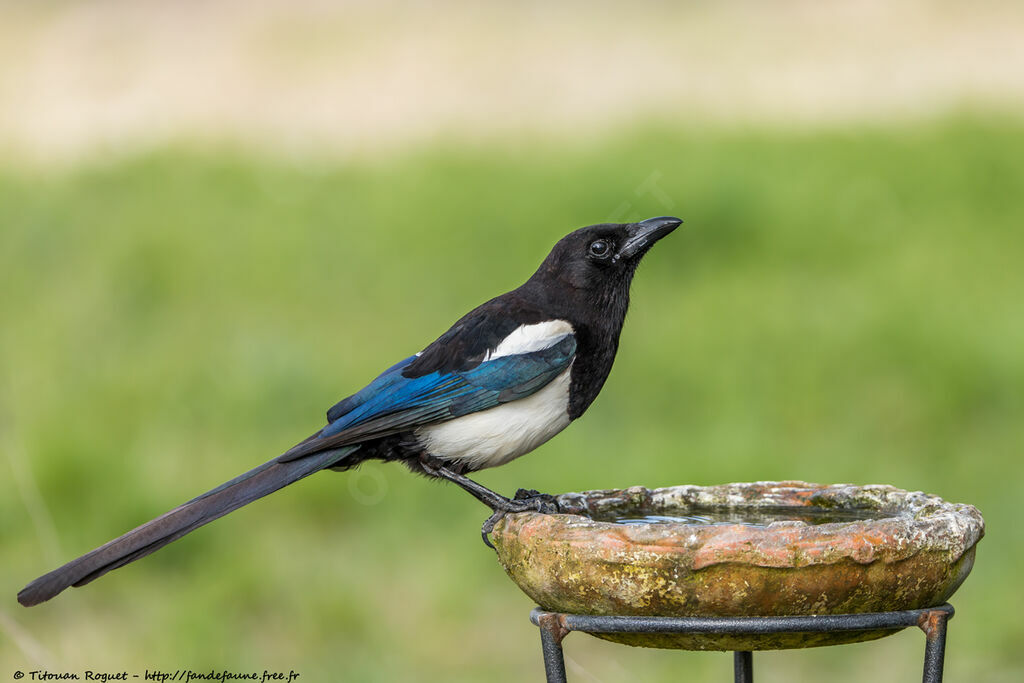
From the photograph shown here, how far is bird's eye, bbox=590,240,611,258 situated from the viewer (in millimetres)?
2904

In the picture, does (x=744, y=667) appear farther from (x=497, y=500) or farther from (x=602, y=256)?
(x=602, y=256)

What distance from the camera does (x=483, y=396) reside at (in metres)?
2.68

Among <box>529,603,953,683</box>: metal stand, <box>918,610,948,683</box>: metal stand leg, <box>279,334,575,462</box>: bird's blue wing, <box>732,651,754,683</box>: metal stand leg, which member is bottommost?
<box>732,651,754,683</box>: metal stand leg

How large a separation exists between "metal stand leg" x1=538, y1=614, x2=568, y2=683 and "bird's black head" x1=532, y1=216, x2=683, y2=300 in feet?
3.00

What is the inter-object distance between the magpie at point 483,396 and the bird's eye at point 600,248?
2cm

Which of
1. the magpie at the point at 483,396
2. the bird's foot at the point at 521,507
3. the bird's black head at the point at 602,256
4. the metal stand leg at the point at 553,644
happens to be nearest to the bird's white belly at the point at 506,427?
the magpie at the point at 483,396

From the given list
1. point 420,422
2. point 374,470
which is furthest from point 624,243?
point 374,470

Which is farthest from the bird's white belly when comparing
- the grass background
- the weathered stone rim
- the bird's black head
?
Result: the grass background

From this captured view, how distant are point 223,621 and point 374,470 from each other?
110 cm

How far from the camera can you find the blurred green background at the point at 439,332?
430cm

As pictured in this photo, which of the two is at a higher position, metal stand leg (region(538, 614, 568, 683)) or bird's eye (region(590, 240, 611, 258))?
bird's eye (region(590, 240, 611, 258))

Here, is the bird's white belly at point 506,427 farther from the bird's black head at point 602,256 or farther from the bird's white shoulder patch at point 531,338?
the bird's black head at point 602,256

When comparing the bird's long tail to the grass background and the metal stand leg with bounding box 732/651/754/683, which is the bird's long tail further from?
the grass background

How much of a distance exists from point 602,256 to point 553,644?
1014mm
